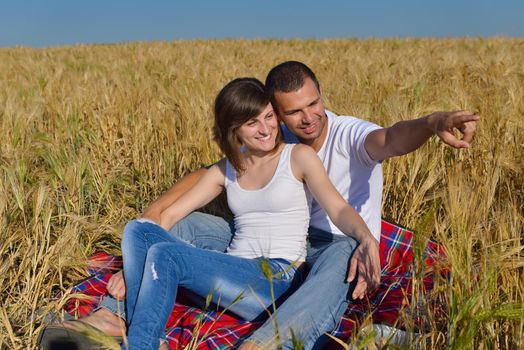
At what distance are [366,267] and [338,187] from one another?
1.55 feet

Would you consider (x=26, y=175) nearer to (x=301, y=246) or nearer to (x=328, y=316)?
(x=301, y=246)

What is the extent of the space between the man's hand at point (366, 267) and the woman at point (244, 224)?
3cm

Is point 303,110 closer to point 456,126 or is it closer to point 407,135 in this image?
point 407,135

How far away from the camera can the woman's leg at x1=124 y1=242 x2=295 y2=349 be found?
69.9 inches

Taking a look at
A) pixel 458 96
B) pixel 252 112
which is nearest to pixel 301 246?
pixel 252 112

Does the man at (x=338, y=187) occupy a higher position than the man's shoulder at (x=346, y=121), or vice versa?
the man's shoulder at (x=346, y=121)

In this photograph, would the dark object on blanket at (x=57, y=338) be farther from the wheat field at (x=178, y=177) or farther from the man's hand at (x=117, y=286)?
the man's hand at (x=117, y=286)

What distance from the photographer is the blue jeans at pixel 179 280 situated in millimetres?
1757

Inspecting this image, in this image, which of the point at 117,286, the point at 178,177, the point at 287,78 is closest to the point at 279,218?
the point at 287,78

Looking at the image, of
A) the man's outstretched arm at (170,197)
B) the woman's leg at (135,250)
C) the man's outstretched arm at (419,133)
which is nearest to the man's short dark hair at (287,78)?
the man's outstretched arm at (419,133)

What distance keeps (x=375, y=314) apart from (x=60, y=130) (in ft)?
7.34

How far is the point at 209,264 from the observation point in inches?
75.7

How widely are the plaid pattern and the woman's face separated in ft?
1.87

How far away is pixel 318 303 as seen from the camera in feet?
5.83
